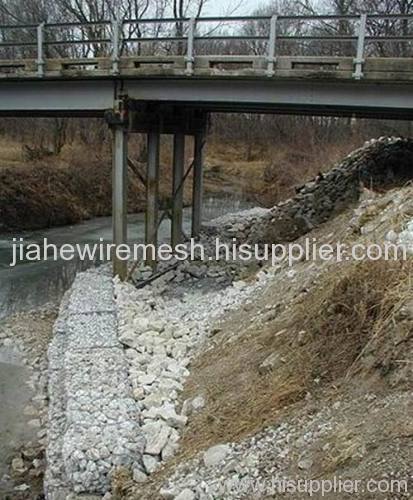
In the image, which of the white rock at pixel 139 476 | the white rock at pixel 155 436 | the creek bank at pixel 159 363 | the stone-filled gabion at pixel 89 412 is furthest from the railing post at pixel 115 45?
the white rock at pixel 139 476

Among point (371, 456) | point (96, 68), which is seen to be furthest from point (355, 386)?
point (96, 68)

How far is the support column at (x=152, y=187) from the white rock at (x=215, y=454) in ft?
25.0

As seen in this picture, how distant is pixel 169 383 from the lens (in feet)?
20.3

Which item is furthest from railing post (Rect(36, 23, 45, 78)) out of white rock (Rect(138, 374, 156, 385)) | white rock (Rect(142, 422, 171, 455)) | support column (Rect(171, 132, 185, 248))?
white rock (Rect(142, 422, 171, 455))

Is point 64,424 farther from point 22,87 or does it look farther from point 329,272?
point 22,87

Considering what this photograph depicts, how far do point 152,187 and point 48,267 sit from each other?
511 centimetres

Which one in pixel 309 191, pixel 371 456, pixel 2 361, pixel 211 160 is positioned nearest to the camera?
pixel 371 456

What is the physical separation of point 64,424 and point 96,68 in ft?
23.7

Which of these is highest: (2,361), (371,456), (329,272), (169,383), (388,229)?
(388,229)

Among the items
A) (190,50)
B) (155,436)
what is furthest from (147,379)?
(190,50)

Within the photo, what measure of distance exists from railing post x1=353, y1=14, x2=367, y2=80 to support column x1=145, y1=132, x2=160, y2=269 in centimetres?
447

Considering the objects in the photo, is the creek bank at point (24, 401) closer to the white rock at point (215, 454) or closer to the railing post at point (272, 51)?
the white rock at point (215, 454)

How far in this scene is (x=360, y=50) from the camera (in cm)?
891

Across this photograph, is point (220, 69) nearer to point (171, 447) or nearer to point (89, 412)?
point (89, 412)
